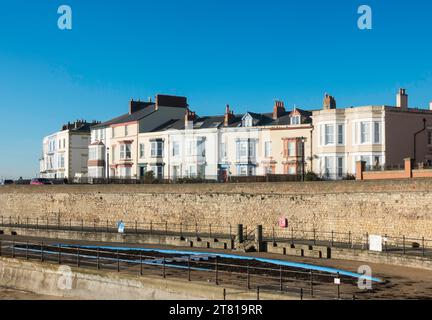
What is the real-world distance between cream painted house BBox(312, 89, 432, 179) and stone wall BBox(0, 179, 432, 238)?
27.4 feet

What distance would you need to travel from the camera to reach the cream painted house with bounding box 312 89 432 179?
44188 millimetres

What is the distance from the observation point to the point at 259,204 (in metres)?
39.3

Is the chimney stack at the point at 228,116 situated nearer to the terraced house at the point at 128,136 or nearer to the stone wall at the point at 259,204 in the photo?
the terraced house at the point at 128,136

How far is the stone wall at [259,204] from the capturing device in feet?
105

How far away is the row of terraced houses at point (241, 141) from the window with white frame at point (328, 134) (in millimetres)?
73

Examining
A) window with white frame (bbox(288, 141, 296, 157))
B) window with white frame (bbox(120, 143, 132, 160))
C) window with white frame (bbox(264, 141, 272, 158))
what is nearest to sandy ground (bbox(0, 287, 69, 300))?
window with white frame (bbox(288, 141, 296, 157))

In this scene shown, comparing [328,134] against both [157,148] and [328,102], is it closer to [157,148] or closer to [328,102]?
[328,102]

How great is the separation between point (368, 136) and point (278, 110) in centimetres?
1271

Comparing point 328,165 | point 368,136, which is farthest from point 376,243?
point 328,165

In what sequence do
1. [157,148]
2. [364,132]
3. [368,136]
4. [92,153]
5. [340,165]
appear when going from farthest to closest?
[92,153] < [157,148] < [340,165] < [364,132] < [368,136]

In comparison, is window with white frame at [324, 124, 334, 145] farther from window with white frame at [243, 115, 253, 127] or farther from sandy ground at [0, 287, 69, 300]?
sandy ground at [0, 287, 69, 300]

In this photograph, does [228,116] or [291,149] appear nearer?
[291,149]

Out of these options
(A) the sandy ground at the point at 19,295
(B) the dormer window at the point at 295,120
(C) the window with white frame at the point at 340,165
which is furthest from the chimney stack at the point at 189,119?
(A) the sandy ground at the point at 19,295
